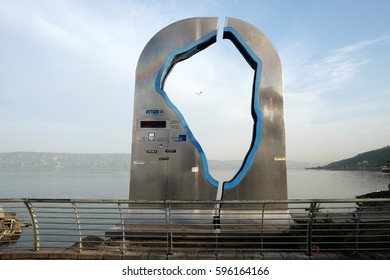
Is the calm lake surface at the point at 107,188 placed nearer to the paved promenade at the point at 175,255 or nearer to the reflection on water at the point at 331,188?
the reflection on water at the point at 331,188

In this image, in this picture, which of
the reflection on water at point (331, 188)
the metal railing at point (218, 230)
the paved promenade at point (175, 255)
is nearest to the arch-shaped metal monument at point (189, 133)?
the metal railing at point (218, 230)

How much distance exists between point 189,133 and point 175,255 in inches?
140

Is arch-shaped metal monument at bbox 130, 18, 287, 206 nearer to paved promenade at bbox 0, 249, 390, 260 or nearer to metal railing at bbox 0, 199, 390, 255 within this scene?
metal railing at bbox 0, 199, 390, 255

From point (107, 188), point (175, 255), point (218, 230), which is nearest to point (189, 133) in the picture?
point (218, 230)

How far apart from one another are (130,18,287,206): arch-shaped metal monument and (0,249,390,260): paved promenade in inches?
113

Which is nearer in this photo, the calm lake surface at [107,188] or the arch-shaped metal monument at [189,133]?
the arch-shaped metal monument at [189,133]

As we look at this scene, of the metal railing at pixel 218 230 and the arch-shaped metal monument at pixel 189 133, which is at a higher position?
the arch-shaped metal monument at pixel 189 133

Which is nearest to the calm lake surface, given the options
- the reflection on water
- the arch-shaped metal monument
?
the reflection on water

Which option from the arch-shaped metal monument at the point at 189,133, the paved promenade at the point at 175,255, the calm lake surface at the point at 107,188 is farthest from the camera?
the calm lake surface at the point at 107,188

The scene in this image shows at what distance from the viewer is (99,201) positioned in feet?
15.5

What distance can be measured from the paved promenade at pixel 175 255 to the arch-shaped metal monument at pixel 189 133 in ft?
9.38

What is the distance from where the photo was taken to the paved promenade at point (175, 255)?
4582 millimetres
